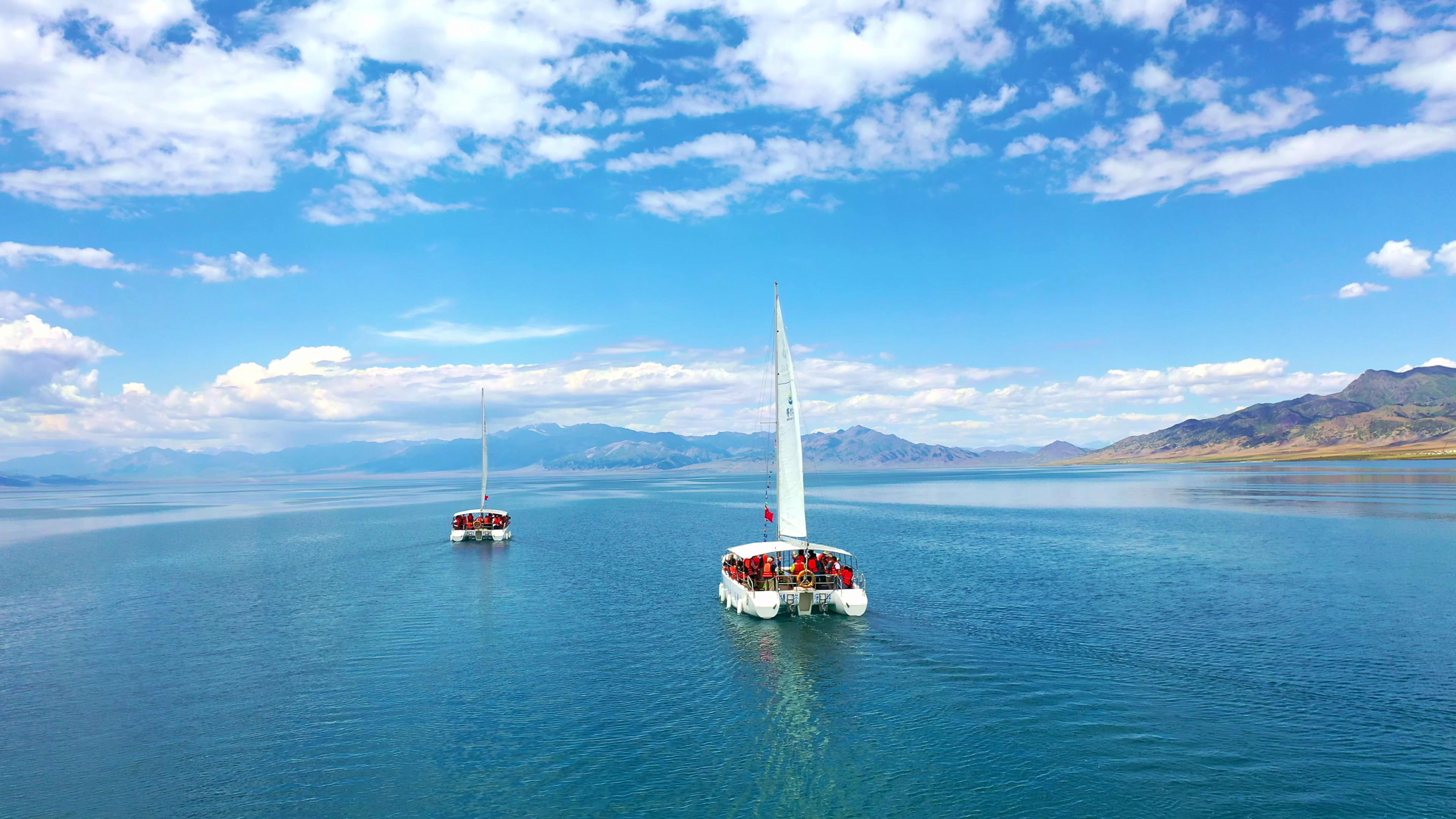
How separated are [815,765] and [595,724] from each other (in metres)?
9.73

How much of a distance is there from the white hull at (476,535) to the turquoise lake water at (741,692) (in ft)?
77.6

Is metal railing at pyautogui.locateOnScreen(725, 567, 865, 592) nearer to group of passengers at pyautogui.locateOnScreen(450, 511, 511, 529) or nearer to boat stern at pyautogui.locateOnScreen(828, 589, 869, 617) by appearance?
boat stern at pyautogui.locateOnScreen(828, 589, 869, 617)

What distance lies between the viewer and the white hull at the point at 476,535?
337 ft

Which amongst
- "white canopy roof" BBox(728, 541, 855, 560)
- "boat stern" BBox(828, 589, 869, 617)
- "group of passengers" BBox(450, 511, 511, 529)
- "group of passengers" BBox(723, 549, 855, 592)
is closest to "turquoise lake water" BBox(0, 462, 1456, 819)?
"boat stern" BBox(828, 589, 869, 617)

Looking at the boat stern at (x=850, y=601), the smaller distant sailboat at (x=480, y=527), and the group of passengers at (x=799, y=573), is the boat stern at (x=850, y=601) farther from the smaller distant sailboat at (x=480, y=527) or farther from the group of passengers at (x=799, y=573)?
the smaller distant sailboat at (x=480, y=527)

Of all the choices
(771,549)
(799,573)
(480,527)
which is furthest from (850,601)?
(480,527)

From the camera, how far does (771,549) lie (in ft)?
183

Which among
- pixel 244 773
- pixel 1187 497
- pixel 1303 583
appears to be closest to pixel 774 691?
pixel 244 773

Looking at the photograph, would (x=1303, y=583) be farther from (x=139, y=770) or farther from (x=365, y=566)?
(x=365, y=566)

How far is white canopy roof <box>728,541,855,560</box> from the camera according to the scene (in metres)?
54.6

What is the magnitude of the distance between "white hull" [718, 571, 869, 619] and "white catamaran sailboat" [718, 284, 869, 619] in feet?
0.14

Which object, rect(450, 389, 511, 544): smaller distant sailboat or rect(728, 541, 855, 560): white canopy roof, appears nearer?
rect(728, 541, 855, 560): white canopy roof

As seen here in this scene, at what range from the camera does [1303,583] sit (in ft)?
196

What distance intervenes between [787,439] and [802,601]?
1114 centimetres
